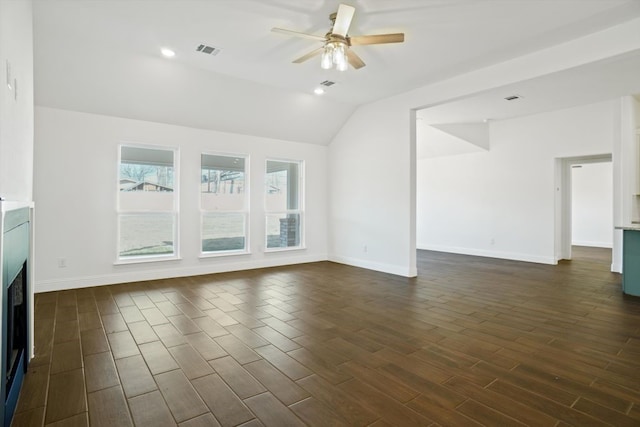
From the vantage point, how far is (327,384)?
209 centimetres

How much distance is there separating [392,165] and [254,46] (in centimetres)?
285

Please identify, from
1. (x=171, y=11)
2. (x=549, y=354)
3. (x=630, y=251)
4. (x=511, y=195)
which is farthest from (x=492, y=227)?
(x=171, y=11)

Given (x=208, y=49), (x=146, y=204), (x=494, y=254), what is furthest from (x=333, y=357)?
(x=494, y=254)

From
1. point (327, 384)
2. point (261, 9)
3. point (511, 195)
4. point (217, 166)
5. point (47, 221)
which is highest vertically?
point (261, 9)

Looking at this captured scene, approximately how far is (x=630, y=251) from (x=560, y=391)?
3264 millimetres

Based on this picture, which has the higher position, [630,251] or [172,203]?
[172,203]

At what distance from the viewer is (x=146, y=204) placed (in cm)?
505

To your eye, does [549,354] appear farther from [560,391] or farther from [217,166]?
[217,166]

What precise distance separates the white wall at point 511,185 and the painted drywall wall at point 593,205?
3.45 m

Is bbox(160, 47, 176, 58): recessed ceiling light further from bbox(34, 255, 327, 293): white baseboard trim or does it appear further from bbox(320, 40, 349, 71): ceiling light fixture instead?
bbox(34, 255, 327, 293): white baseboard trim

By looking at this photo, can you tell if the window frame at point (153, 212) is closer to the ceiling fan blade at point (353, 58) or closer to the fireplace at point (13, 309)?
the fireplace at point (13, 309)

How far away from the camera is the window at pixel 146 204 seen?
16.1 feet

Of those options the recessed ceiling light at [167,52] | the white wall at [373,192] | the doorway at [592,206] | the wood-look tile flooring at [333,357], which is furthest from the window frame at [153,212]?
the doorway at [592,206]

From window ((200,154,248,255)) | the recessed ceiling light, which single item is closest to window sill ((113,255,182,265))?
window ((200,154,248,255))
